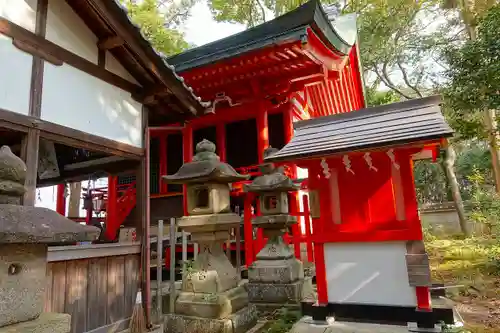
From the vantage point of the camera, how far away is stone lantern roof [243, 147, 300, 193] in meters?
7.01

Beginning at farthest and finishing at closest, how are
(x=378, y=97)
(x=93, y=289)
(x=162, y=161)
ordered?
(x=378, y=97), (x=162, y=161), (x=93, y=289)

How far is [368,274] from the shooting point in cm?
512

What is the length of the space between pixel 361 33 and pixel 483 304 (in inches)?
642

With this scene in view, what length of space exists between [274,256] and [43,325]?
5.28 meters

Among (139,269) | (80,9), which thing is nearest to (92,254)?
(139,269)

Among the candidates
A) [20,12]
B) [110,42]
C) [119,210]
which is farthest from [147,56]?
[119,210]

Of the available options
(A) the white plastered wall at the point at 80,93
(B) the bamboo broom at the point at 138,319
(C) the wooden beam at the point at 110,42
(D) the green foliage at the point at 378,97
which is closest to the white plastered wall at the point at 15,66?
(A) the white plastered wall at the point at 80,93

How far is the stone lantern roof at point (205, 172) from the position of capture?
542cm

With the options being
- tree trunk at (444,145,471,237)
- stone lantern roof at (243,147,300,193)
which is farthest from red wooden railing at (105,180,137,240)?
tree trunk at (444,145,471,237)

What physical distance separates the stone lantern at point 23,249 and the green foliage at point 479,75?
899 cm

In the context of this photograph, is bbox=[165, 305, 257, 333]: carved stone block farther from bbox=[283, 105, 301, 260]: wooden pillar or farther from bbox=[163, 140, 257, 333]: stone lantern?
bbox=[283, 105, 301, 260]: wooden pillar

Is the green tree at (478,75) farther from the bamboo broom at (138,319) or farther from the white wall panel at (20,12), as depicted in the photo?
the white wall panel at (20,12)

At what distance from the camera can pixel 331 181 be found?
18.7 feet

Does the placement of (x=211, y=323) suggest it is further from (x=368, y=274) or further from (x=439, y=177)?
(x=439, y=177)
